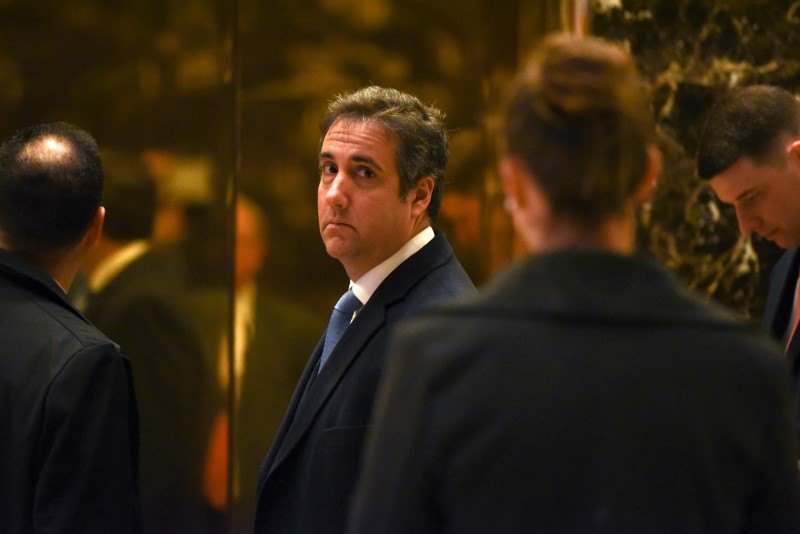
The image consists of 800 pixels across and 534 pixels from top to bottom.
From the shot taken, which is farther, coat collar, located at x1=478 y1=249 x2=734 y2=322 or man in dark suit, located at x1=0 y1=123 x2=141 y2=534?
man in dark suit, located at x1=0 y1=123 x2=141 y2=534

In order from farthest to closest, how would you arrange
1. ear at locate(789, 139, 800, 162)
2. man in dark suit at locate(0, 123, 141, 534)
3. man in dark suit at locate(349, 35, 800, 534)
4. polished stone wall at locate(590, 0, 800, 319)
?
polished stone wall at locate(590, 0, 800, 319) < ear at locate(789, 139, 800, 162) < man in dark suit at locate(0, 123, 141, 534) < man in dark suit at locate(349, 35, 800, 534)

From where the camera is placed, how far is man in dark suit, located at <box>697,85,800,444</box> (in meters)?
2.78

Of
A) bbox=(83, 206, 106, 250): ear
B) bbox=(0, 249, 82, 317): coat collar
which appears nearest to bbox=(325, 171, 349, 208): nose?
bbox=(83, 206, 106, 250): ear

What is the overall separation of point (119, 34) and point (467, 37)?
124 cm

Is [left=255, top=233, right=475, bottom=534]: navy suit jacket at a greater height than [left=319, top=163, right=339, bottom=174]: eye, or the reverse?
[left=319, top=163, right=339, bottom=174]: eye

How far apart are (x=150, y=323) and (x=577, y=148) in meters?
2.93

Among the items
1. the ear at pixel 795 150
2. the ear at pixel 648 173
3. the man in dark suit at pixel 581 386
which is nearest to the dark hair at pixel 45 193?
the man in dark suit at pixel 581 386

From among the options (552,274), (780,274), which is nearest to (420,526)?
(552,274)

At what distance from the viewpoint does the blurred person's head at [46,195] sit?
2.30 metres

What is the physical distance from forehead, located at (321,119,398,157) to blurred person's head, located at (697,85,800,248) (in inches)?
35.3

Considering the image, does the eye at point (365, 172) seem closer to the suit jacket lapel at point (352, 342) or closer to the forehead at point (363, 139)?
the forehead at point (363, 139)

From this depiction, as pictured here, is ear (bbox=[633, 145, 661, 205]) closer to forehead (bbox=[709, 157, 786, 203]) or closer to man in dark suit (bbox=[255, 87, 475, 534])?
man in dark suit (bbox=[255, 87, 475, 534])

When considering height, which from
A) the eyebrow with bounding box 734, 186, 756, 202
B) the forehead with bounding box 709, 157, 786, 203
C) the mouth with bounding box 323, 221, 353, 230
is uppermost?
the forehead with bounding box 709, 157, 786, 203

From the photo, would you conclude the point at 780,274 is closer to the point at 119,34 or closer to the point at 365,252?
the point at 365,252
